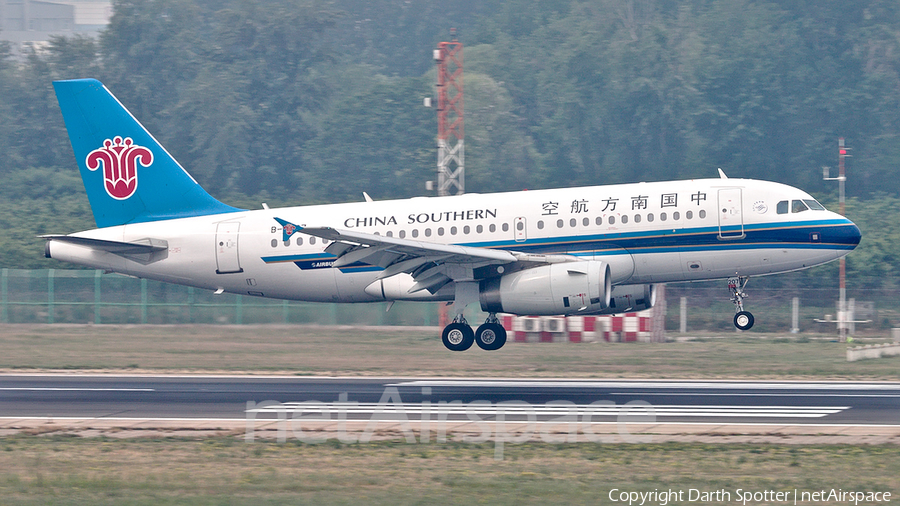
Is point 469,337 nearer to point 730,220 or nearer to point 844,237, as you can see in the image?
point 730,220

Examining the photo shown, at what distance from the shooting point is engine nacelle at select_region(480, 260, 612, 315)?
29.6 metres

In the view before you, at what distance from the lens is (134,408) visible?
26156 millimetres

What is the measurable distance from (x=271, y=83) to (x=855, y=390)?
69123 millimetres

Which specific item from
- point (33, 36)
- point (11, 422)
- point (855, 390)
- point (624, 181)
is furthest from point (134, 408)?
point (33, 36)

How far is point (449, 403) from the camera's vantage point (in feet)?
87.5

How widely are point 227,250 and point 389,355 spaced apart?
749cm

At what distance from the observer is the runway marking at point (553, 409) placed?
24438 millimetres

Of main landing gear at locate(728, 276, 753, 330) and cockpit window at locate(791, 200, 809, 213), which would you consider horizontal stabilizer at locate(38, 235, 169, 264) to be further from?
cockpit window at locate(791, 200, 809, 213)

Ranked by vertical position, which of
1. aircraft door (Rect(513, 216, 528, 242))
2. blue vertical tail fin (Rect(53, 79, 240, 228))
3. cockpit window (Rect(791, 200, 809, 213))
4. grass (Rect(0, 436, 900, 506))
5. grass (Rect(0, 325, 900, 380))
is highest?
blue vertical tail fin (Rect(53, 79, 240, 228))

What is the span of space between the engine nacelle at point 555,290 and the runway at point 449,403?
7.21ft

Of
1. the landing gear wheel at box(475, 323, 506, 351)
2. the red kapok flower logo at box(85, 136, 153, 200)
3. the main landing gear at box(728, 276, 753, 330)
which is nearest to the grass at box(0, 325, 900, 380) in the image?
the landing gear wheel at box(475, 323, 506, 351)

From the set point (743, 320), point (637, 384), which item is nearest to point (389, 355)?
point (637, 384)

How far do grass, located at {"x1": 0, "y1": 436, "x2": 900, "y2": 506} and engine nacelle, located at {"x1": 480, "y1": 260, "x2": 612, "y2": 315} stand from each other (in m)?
9.43

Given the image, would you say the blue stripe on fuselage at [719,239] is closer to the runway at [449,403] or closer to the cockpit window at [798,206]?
the cockpit window at [798,206]
